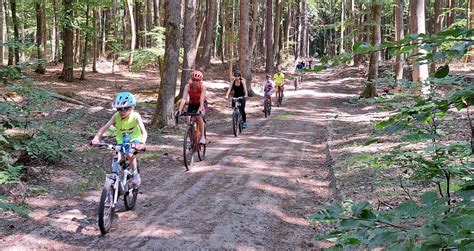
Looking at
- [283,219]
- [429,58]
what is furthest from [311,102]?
[429,58]

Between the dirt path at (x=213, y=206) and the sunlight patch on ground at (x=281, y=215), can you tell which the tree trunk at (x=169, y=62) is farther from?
the sunlight patch on ground at (x=281, y=215)

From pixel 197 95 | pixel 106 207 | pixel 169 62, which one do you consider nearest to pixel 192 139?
pixel 197 95

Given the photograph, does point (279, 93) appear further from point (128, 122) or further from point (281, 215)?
point (128, 122)

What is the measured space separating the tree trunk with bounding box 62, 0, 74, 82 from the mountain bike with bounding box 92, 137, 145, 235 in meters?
17.5

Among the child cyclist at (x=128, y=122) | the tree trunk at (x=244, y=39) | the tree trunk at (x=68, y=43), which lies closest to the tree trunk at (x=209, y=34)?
the tree trunk at (x=244, y=39)

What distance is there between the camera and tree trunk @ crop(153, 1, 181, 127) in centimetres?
1402

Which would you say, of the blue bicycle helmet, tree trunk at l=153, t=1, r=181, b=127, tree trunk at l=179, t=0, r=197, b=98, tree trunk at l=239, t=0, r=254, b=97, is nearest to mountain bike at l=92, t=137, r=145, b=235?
the blue bicycle helmet

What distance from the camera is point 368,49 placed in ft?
6.14

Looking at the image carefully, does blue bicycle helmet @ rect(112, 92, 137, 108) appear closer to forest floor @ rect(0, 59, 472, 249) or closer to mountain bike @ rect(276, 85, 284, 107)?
forest floor @ rect(0, 59, 472, 249)

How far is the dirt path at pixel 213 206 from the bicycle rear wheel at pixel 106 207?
0.51 feet

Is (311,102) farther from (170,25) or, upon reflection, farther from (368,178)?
(368,178)

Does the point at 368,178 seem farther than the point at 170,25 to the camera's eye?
No

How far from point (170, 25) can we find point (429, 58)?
42.5 feet

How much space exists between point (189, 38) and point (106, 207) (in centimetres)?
1163
